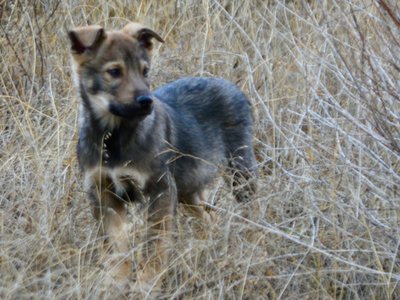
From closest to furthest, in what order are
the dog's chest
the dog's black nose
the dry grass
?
the dry grass
the dog's black nose
the dog's chest

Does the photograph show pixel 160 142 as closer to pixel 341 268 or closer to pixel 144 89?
pixel 144 89

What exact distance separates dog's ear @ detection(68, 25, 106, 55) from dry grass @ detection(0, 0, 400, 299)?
0.95 meters

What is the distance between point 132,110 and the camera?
5.87 m

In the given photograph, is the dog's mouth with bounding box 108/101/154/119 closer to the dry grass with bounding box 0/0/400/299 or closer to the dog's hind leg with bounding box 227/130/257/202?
the dry grass with bounding box 0/0/400/299

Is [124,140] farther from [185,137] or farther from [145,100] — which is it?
[185,137]

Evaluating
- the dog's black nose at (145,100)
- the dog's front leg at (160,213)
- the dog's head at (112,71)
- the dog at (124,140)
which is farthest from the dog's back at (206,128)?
the dog's black nose at (145,100)

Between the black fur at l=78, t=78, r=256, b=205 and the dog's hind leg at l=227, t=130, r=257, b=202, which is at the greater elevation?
the black fur at l=78, t=78, r=256, b=205

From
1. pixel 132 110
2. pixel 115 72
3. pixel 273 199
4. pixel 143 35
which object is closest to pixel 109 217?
pixel 132 110

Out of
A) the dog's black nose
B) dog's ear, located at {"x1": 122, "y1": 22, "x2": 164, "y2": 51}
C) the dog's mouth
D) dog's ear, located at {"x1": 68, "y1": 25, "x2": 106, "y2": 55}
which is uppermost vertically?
dog's ear, located at {"x1": 68, "y1": 25, "x2": 106, "y2": 55}

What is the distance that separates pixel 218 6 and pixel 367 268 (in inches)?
163

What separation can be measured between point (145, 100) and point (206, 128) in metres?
1.31

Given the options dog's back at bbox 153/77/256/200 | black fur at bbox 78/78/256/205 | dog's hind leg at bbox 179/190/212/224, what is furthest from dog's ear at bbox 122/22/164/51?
dog's hind leg at bbox 179/190/212/224

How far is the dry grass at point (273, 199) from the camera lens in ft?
17.9

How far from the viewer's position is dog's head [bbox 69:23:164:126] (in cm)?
591
